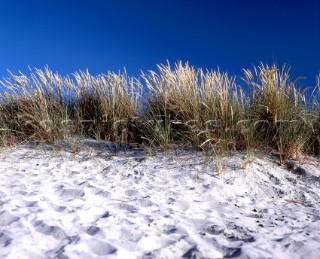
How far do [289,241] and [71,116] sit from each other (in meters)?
4.44

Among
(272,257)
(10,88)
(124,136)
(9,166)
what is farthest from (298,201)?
(10,88)

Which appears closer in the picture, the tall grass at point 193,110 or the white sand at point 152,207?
the white sand at point 152,207

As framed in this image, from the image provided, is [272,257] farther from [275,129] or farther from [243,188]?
[275,129]

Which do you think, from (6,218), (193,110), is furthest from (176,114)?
(6,218)

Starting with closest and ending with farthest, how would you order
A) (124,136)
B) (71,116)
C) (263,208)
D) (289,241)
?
(289,241), (263,208), (124,136), (71,116)

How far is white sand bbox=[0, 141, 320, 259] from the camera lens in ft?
7.56

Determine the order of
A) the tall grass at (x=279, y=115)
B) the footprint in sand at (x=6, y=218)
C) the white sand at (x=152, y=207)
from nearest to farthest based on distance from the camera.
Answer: the white sand at (x=152, y=207)
the footprint in sand at (x=6, y=218)
the tall grass at (x=279, y=115)

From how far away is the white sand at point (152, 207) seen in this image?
230 centimetres

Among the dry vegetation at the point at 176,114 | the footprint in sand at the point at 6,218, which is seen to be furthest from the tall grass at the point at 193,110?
the footprint in sand at the point at 6,218

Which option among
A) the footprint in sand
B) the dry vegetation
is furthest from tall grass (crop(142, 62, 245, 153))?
the footprint in sand

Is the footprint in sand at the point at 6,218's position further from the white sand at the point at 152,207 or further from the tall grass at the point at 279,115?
the tall grass at the point at 279,115

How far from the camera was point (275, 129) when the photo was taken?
4.68m

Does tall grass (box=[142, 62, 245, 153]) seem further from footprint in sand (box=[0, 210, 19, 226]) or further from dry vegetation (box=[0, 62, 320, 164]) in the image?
footprint in sand (box=[0, 210, 19, 226])

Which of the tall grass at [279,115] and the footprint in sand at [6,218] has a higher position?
the tall grass at [279,115]
